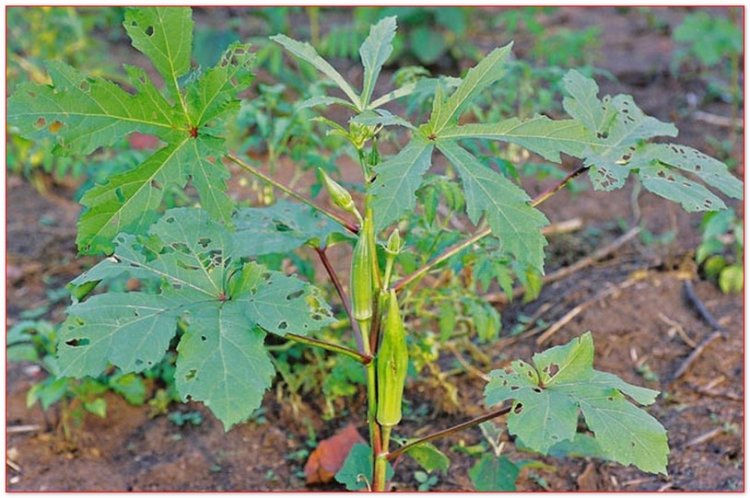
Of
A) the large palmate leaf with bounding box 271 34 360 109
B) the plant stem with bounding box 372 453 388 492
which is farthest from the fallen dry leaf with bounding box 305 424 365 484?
the large palmate leaf with bounding box 271 34 360 109

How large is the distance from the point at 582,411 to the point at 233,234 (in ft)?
2.95

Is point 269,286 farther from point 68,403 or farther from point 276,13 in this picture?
point 276,13

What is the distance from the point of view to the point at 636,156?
8.02 feet

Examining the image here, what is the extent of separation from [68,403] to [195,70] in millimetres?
1752

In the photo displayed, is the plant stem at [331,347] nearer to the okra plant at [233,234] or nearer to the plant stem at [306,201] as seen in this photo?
the okra plant at [233,234]

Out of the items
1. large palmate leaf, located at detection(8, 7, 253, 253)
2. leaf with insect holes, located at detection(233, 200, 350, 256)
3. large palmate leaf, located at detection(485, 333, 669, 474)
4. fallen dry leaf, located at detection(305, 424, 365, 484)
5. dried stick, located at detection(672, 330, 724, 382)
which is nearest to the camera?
large palmate leaf, located at detection(485, 333, 669, 474)

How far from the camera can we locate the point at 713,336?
3.89 metres

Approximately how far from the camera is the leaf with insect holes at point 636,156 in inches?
90.6

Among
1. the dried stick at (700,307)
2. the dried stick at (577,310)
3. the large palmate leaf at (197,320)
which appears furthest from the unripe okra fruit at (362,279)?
the dried stick at (700,307)

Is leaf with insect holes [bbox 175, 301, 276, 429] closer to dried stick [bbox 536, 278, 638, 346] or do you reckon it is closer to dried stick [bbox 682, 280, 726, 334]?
dried stick [bbox 536, 278, 638, 346]

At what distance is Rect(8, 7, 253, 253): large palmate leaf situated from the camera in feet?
7.15

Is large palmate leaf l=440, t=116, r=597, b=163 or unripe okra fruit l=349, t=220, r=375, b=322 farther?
unripe okra fruit l=349, t=220, r=375, b=322

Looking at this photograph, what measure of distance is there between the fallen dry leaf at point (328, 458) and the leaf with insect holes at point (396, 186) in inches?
55.8

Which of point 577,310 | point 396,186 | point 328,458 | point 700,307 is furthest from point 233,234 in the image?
point 700,307
